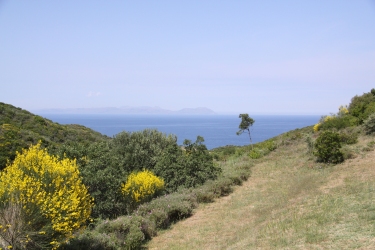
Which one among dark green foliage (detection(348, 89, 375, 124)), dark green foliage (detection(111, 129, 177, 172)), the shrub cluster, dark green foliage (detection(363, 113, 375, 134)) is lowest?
the shrub cluster

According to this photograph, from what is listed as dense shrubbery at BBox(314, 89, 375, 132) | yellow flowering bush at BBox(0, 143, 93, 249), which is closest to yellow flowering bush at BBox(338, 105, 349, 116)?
dense shrubbery at BBox(314, 89, 375, 132)

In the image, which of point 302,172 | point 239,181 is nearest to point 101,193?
point 239,181

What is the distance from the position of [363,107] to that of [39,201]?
2950 centimetres

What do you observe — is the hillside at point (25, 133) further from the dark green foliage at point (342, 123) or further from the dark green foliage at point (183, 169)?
the dark green foliage at point (342, 123)

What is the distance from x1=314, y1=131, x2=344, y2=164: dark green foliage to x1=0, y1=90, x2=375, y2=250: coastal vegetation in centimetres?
6

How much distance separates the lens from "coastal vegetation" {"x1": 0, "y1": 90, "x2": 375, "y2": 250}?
24.0 feet

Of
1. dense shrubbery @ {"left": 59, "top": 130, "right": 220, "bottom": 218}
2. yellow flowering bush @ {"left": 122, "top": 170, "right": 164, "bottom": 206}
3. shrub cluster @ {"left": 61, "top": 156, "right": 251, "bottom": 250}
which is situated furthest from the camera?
yellow flowering bush @ {"left": 122, "top": 170, "right": 164, "bottom": 206}

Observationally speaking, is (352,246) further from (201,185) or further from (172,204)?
(201,185)

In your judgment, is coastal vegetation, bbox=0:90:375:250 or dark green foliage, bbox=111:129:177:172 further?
dark green foliage, bbox=111:129:177:172

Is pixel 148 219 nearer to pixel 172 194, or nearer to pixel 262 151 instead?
pixel 172 194

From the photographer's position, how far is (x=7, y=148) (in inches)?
733

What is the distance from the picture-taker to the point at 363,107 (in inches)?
1129

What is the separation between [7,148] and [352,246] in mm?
18815

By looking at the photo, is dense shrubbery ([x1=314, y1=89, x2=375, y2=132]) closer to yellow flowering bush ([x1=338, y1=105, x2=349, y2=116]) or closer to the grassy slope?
yellow flowering bush ([x1=338, y1=105, x2=349, y2=116])
